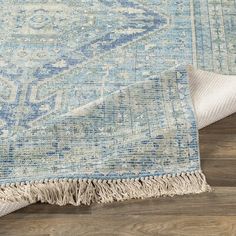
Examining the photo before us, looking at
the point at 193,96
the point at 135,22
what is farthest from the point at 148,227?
the point at 135,22

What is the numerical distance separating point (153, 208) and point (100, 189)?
0.14 m

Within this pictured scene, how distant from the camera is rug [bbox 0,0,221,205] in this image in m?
1.34

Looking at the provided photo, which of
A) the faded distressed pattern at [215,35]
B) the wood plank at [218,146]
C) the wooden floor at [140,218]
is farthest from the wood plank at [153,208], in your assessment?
the faded distressed pattern at [215,35]

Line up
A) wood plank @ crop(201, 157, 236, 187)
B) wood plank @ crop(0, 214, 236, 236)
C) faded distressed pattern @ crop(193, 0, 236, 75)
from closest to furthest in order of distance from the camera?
wood plank @ crop(0, 214, 236, 236) < wood plank @ crop(201, 157, 236, 187) < faded distressed pattern @ crop(193, 0, 236, 75)

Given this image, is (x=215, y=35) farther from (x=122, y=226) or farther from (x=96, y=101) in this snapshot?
(x=122, y=226)

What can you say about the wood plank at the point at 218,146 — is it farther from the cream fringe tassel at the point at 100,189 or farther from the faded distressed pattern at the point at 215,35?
the faded distressed pattern at the point at 215,35

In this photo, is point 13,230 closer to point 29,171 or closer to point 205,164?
point 29,171

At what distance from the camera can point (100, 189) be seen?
4.37 ft

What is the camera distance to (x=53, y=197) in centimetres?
132

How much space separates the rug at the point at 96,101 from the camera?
134 centimetres

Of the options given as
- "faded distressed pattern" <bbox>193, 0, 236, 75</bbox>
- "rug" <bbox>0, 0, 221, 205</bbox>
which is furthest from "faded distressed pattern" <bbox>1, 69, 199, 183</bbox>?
"faded distressed pattern" <bbox>193, 0, 236, 75</bbox>

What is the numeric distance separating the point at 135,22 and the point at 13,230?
3.01ft

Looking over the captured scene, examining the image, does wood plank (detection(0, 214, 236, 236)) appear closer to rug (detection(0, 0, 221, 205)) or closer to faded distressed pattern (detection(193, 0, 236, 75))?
rug (detection(0, 0, 221, 205))

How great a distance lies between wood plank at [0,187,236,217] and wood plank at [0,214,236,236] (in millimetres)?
12
